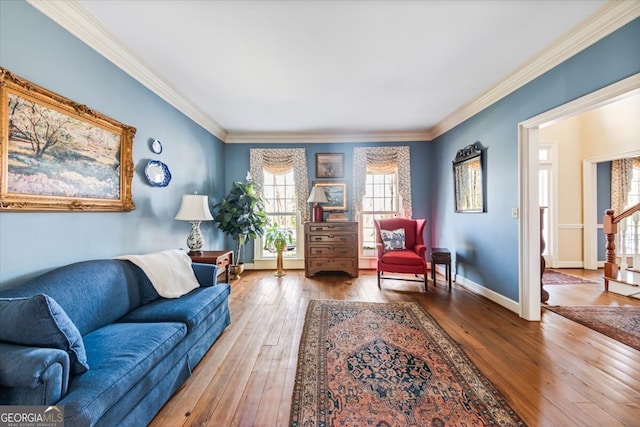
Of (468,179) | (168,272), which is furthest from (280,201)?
(468,179)

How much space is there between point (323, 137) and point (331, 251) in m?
2.20

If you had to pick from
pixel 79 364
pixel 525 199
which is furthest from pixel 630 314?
pixel 79 364

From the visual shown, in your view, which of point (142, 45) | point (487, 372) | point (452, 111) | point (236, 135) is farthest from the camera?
point (236, 135)

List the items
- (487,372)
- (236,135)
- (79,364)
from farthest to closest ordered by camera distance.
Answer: (236,135) < (487,372) < (79,364)

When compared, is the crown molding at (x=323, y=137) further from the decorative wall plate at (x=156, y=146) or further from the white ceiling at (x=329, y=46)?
the decorative wall plate at (x=156, y=146)

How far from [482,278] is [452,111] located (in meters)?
2.48

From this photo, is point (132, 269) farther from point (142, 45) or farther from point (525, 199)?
point (525, 199)

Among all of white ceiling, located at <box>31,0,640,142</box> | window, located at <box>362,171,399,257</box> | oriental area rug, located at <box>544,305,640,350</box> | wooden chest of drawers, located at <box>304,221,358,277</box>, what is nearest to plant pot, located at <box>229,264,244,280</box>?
wooden chest of drawers, located at <box>304,221,358,277</box>

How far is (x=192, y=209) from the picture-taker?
306 cm

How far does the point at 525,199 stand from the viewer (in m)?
2.67

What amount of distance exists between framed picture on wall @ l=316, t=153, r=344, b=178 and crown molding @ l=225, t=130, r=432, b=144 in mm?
290

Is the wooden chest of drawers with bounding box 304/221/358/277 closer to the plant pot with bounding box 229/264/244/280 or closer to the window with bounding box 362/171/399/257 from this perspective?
the window with bounding box 362/171/399/257
